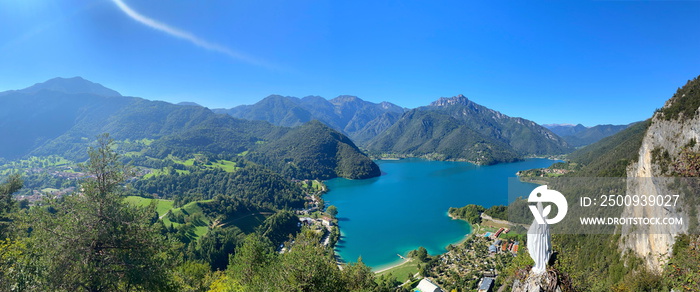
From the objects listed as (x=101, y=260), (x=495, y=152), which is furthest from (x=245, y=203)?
(x=495, y=152)

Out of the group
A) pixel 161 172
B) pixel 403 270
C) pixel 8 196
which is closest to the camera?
pixel 8 196

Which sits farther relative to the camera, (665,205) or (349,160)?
(349,160)

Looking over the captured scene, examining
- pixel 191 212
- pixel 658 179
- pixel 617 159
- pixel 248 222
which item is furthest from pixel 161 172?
pixel 617 159

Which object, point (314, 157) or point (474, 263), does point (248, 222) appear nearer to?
point (474, 263)

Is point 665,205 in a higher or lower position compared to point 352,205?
higher

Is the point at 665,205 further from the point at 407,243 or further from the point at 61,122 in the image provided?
the point at 61,122

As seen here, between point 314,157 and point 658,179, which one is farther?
point 314,157

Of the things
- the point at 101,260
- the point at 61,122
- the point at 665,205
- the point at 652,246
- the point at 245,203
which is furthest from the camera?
the point at 61,122

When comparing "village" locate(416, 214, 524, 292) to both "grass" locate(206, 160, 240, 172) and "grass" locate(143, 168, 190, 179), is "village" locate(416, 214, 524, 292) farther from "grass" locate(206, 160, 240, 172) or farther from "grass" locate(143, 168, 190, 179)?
"grass" locate(143, 168, 190, 179)

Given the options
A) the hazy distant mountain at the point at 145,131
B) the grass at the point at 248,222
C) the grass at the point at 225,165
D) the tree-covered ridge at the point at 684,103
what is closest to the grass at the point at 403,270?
the grass at the point at 248,222
